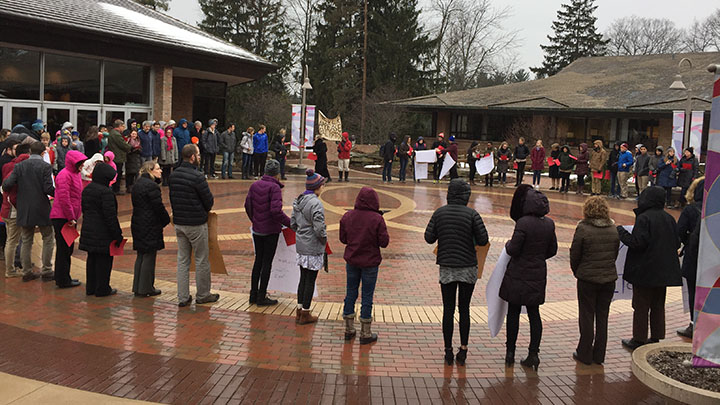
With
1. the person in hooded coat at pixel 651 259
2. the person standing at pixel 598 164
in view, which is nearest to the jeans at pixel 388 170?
the person standing at pixel 598 164

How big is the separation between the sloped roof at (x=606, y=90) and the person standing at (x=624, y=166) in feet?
37.4

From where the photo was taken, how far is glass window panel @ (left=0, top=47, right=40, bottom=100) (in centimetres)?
1872

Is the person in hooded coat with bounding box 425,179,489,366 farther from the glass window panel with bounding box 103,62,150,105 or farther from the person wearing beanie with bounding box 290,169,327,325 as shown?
the glass window panel with bounding box 103,62,150,105

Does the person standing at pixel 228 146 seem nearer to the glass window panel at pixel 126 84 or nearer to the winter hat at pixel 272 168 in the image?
the glass window panel at pixel 126 84

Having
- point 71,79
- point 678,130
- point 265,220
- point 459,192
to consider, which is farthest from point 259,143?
point 459,192

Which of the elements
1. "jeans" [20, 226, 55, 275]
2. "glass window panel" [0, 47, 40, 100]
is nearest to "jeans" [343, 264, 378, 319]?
"jeans" [20, 226, 55, 275]

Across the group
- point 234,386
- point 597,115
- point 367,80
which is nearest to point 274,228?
point 234,386

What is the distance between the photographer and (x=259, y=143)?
866 inches

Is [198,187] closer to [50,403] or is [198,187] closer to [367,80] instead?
[50,403]

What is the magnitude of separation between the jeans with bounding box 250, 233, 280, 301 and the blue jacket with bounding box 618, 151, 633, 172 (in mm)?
16550

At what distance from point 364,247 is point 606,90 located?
111 ft

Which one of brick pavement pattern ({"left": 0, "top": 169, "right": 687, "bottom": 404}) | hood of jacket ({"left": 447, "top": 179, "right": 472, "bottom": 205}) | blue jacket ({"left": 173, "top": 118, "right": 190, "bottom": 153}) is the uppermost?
blue jacket ({"left": 173, "top": 118, "right": 190, "bottom": 153})

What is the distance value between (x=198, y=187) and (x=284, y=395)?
313 centimetres

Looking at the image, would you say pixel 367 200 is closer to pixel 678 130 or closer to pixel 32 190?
pixel 32 190
